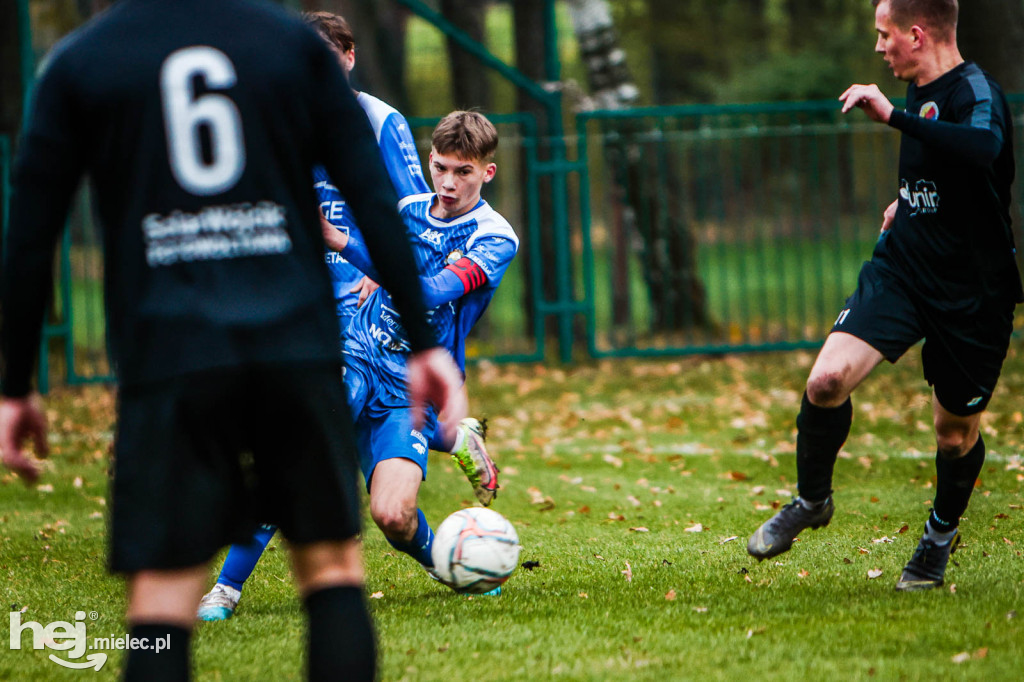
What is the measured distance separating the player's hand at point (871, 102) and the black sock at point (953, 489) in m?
1.29

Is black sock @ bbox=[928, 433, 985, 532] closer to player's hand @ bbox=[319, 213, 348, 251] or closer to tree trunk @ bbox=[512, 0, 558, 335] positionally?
player's hand @ bbox=[319, 213, 348, 251]

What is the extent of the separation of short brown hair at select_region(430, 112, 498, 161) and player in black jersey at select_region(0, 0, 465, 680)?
6.10 feet

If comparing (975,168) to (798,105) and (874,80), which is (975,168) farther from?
(874,80)

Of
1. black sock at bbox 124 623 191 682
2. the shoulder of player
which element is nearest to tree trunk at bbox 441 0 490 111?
the shoulder of player

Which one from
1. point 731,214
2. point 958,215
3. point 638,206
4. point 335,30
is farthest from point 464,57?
point 958,215

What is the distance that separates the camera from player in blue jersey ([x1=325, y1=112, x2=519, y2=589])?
4.02m

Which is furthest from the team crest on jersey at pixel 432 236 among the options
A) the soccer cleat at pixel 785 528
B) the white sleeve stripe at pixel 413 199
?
the soccer cleat at pixel 785 528

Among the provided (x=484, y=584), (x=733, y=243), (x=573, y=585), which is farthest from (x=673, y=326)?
(x=484, y=584)

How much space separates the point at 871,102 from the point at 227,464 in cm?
245

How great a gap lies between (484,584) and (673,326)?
27.7ft

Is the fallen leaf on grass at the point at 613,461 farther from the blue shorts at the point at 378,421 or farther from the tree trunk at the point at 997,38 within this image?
the tree trunk at the point at 997,38

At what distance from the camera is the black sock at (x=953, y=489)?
4.26m

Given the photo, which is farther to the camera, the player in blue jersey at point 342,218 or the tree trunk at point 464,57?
the tree trunk at point 464,57

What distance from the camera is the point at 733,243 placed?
1213 cm
